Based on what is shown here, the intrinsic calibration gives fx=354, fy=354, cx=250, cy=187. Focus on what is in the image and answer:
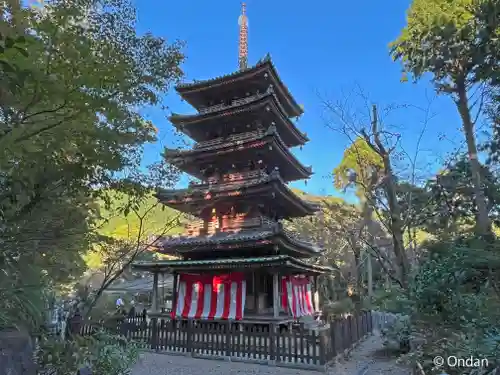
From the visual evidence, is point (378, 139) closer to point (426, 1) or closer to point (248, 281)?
point (426, 1)

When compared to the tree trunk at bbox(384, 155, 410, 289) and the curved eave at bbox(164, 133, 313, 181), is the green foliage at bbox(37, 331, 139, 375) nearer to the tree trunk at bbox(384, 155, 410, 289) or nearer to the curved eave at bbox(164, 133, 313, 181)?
the tree trunk at bbox(384, 155, 410, 289)

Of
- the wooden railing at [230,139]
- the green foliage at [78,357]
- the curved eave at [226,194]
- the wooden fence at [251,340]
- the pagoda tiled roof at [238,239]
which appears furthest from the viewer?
the wooden railing at [230,139]

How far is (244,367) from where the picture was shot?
9.08 metres

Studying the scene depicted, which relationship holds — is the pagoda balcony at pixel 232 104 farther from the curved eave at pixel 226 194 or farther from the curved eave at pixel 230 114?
the curved eave at pixel 226 194

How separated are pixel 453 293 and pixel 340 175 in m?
19.1

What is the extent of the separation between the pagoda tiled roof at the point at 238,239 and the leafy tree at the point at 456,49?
6207 millimetres

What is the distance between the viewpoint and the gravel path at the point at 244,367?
27.3 feet

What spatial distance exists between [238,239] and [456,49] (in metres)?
9.10

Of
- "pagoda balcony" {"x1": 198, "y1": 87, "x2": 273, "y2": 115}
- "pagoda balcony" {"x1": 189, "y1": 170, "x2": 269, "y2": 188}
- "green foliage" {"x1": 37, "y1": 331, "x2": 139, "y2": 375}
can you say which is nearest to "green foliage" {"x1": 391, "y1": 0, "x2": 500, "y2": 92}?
"pagoda balcony" {"x1": 198, "y1": 87, "x2": 273, "y2": 115}

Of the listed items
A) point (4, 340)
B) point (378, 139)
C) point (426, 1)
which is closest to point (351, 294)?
point (378, 139)

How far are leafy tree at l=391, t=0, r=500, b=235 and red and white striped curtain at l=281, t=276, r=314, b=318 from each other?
7.10 meters

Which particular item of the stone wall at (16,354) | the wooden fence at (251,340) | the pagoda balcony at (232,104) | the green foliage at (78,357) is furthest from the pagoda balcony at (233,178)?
the stone wall at (16,354)

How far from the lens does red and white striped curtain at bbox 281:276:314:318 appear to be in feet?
45.8

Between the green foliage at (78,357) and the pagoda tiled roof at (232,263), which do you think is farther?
the pagoda tiled roof at (232,263)
